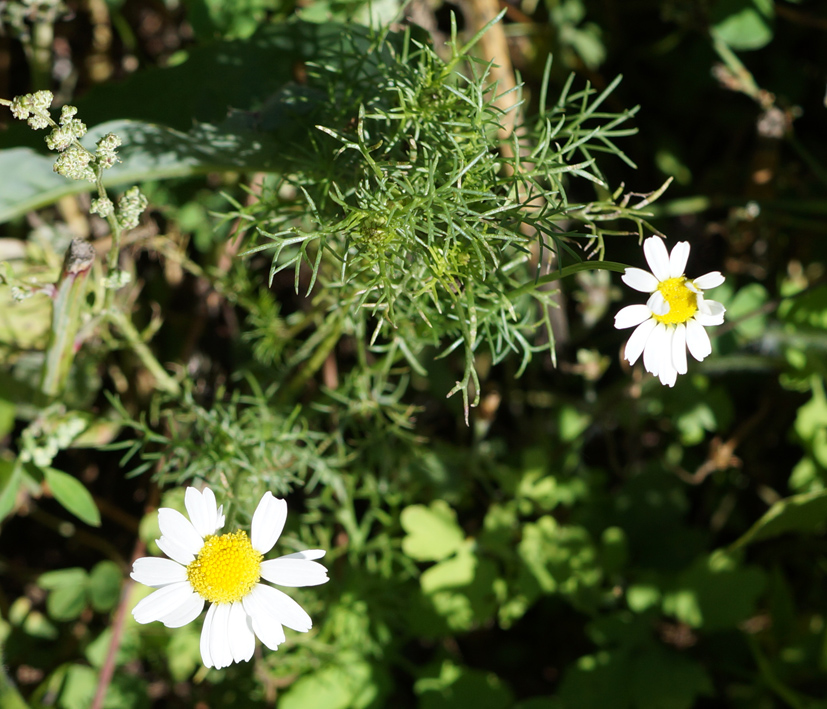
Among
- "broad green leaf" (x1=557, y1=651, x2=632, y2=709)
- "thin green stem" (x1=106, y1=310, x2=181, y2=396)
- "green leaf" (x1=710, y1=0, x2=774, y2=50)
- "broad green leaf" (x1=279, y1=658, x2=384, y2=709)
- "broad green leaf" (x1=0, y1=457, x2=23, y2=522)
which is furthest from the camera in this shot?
"green leaf" (x1=710, y1=0, x2=774, y2=50)

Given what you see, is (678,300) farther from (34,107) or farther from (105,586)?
(105,586)

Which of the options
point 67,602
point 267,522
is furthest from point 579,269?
point 67,602

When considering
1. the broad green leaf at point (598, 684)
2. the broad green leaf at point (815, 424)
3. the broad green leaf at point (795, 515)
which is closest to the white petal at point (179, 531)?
the broad green leaf at point (598, 684)

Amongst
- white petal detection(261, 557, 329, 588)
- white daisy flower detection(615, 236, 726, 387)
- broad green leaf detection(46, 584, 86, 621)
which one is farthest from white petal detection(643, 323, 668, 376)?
broad green leaf detection(46, 584, 86, 621)

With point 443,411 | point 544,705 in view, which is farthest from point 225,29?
point 544,705

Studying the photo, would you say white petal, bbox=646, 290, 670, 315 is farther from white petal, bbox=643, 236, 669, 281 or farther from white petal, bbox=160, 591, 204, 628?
white petal, bbox=160, 591, 204, 628

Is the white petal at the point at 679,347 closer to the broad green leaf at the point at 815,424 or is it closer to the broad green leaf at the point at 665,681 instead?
the broad green leaf at the point at 815,424

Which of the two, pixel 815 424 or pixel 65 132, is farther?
pixel 815 424
